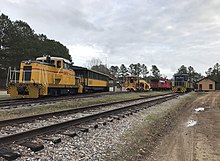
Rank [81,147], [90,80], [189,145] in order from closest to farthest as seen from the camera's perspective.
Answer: [81,147], [189,145], [90,80]

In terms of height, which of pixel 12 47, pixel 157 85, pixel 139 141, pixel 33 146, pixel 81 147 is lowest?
pixel 139 141

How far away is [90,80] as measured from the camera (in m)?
27.9

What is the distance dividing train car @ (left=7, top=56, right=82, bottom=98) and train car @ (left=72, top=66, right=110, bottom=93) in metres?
7.49

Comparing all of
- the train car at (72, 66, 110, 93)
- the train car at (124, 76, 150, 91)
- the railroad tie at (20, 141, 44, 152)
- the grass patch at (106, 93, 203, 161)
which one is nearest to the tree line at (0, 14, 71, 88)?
the train car at (72, 66, 110, 93)

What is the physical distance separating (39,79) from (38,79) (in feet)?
0.35

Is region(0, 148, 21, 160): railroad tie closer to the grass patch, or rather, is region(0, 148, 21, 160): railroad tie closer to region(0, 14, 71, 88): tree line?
the grass patch

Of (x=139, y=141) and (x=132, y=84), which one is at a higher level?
(x=132, y=84)

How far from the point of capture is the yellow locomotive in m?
15.4

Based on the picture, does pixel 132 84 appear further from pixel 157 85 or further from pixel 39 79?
pixel 39 79

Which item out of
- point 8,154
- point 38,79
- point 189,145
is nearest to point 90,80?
point 38,79

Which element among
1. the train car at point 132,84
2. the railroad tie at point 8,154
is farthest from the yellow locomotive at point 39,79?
the train car at point 132,84

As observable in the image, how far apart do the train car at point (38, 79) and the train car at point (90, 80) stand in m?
7.49

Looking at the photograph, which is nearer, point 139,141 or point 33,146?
point 33,146

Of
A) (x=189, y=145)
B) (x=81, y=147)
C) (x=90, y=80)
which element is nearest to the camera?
(x=81, y=147)
